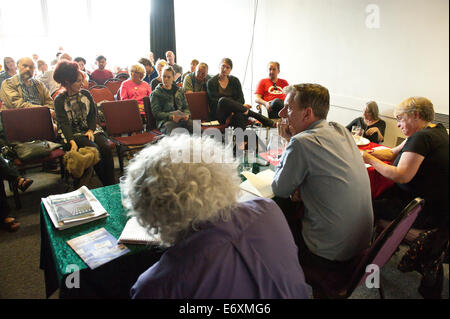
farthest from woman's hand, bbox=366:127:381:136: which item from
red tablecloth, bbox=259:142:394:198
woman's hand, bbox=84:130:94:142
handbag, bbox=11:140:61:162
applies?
handbag, bbox=11:140:61:162

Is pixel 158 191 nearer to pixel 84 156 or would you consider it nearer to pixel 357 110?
pixel 84 156

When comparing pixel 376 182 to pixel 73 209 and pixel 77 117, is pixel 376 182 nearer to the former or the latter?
pixel 73 209

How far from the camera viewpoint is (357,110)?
3719mm

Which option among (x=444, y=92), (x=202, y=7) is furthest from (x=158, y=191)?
(x=202, y=7)

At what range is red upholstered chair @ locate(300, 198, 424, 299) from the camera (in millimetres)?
1095

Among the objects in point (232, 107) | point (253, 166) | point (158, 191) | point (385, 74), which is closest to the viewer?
point (158, 191)

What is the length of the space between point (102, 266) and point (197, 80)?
4.01 m

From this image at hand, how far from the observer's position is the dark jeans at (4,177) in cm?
229

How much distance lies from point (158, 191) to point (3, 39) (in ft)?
28.2

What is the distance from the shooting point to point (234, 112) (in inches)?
160

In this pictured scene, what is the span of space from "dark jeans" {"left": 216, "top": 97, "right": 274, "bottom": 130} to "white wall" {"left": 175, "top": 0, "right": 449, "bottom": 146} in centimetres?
104

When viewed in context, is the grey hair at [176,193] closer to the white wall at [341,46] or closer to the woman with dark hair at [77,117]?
the white wall at [341,46]

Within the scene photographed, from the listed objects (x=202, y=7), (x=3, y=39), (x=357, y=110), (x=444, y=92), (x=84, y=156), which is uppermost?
(x=202, y=7)

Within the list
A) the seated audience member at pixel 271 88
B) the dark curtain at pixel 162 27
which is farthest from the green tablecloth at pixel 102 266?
the dark curtain at pixel 162 27
